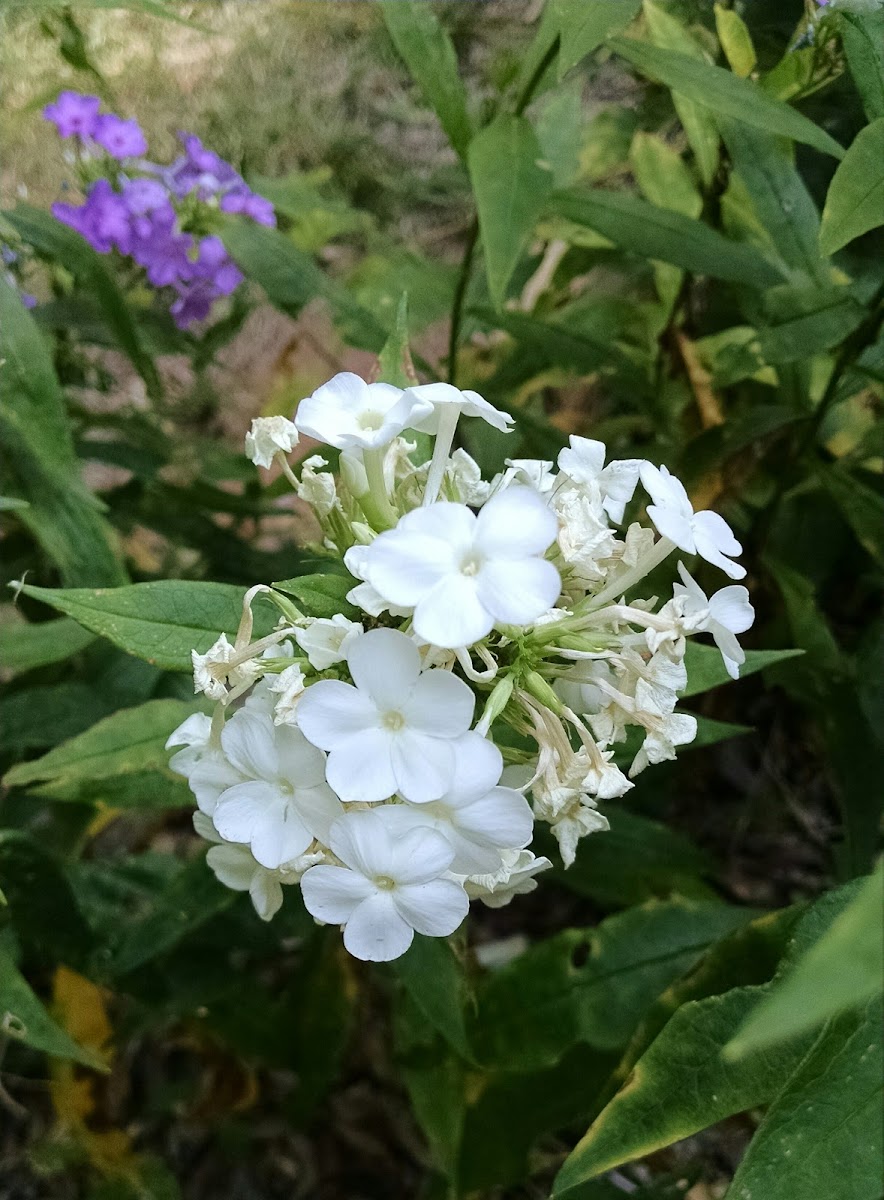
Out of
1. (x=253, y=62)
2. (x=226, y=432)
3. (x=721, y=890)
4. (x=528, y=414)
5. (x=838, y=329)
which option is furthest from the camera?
(x=253, y=62)

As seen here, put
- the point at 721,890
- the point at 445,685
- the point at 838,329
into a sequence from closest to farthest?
the point at 445,685
the point at 838,329
the point at 721,890

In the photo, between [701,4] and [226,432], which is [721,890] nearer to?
[701,4]

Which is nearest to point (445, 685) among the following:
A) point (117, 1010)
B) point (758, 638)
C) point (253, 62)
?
point (758, 638)

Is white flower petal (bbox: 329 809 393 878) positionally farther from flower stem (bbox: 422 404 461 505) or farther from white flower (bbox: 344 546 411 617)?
flower stem (bbox: 422 404 461 505)

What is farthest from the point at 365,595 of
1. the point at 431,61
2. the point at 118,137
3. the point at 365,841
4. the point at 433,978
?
the point at 118,137

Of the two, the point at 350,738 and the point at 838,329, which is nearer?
the point at 350,738

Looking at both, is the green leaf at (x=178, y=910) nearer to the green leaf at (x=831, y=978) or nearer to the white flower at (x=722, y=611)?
the white flower at (x=722, y=611)

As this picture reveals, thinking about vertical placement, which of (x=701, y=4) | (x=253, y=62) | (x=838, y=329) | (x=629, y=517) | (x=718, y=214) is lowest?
(x=629, y=517)
